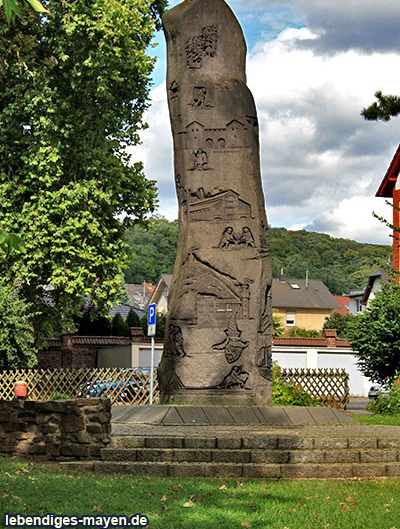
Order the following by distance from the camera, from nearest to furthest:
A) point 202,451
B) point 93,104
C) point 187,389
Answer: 1. point 202,451
2. point 187,389
3. point 93,104

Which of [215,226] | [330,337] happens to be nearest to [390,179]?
[330,337]

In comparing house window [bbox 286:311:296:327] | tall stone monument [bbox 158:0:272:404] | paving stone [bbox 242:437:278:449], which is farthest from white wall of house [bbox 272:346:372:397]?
house window [bbox 286:311:296:327]

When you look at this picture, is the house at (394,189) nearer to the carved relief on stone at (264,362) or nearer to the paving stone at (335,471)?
the carved relief on stone at (264,362)

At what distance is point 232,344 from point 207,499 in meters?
5.55

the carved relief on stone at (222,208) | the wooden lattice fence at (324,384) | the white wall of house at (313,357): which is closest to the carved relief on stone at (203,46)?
the carved relief on stone at (222,208)

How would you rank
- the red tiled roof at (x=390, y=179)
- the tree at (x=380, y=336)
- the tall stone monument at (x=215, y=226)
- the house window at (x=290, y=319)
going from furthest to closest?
the house window at (x=290, y=319)
the red tiled roof at (x=390, y=179)
the tree at (x=380, y=336)
the tall stone monument at (x=215, y=226)

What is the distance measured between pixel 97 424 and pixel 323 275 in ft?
368

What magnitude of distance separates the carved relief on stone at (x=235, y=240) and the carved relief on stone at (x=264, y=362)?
1786 millimetres

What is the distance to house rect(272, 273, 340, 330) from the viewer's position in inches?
3297

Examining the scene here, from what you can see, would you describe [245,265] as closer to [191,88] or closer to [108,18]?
[191,88]

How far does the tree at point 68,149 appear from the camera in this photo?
25906mm

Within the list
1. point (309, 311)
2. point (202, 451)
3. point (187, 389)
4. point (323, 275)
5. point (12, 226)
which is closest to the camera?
point (202, 451)

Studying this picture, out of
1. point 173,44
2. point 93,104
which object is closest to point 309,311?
point 93,104

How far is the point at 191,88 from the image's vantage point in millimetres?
14484
